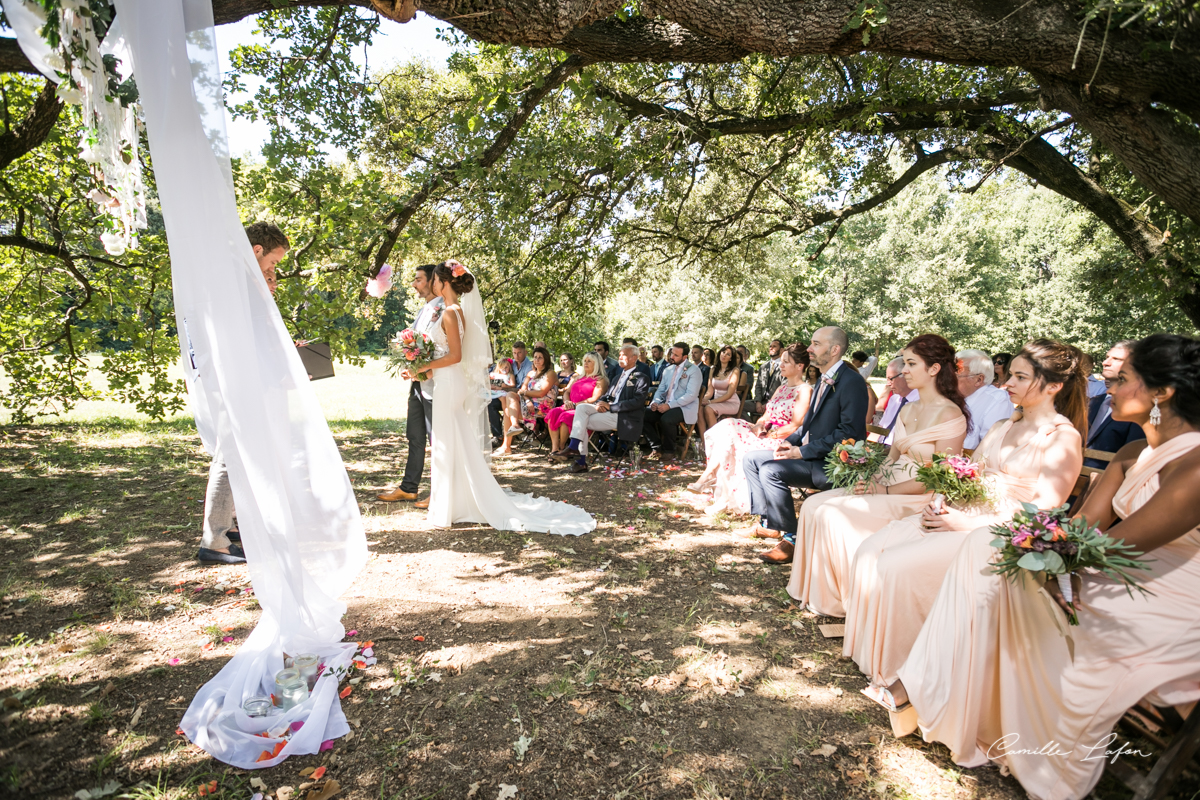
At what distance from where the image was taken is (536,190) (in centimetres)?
834

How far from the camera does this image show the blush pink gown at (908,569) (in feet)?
10.8

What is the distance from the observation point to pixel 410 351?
588 centimetres

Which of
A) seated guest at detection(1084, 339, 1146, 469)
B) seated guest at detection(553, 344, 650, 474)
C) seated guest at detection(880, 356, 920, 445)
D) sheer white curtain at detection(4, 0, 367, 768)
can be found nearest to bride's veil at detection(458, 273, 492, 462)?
sheer white curtain at detection(4, 0, 367, 768)

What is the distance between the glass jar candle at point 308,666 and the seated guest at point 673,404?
23.8ft

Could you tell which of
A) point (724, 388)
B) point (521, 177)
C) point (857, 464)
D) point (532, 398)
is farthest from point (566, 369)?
point (857, 464)

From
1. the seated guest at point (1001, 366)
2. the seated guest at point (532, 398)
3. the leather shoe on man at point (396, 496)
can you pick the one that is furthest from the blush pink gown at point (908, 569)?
the seated guest at point (532, 398)

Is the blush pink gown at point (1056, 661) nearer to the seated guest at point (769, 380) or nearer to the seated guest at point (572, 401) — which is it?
the seated guest at point (572, 401)

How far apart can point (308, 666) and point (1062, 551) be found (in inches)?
144

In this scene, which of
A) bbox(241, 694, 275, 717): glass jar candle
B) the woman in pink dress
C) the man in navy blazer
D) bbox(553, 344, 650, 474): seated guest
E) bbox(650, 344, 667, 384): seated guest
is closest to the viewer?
bbox(241, 694, 275, 717): glass jar candle

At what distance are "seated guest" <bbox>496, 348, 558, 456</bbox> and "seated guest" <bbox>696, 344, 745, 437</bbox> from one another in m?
2.75

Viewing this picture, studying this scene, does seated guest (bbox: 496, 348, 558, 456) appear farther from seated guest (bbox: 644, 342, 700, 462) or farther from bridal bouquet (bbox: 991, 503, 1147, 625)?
bridal bouquet (bbox: 991, 503, 1147, 625)

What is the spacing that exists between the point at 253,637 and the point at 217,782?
79cm

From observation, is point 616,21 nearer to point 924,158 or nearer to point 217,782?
point 217,782
